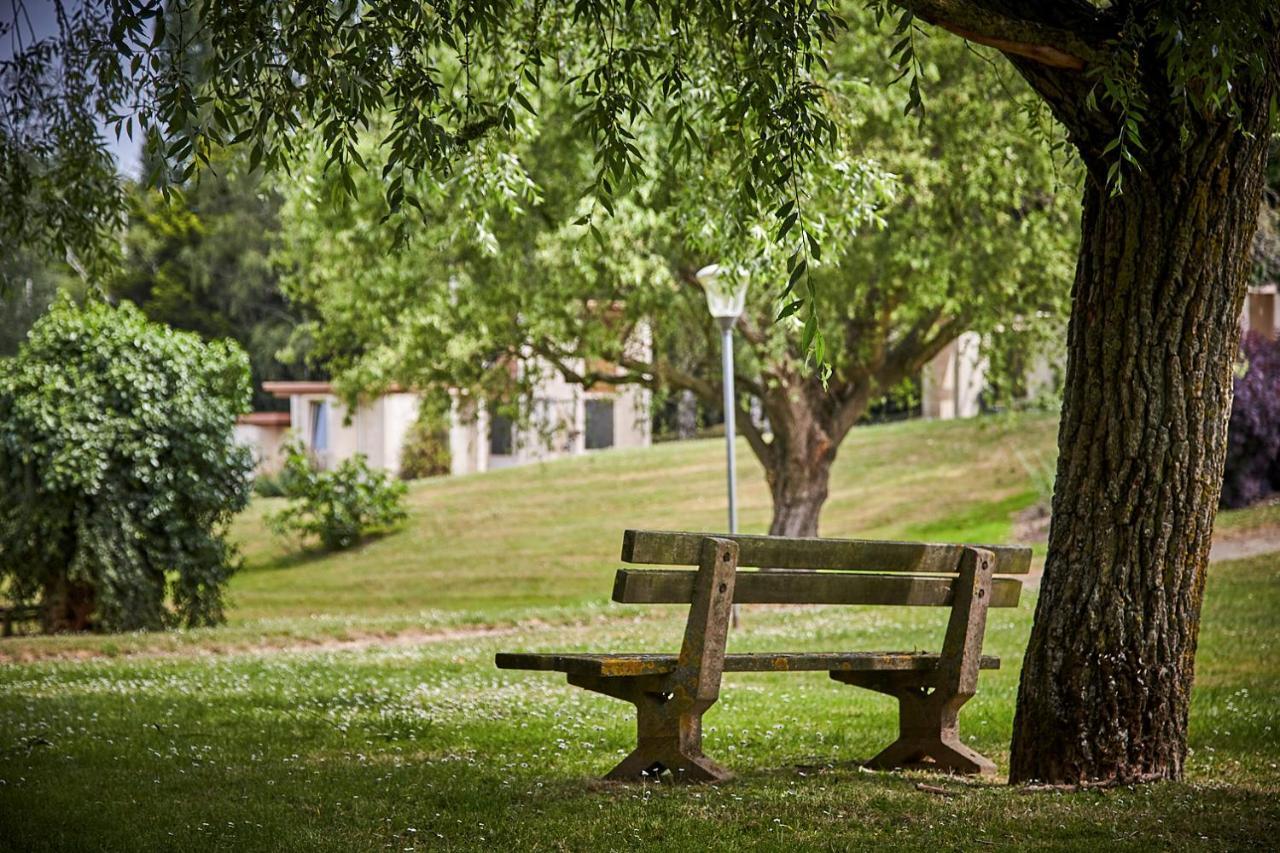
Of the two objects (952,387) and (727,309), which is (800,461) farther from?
(952,387)

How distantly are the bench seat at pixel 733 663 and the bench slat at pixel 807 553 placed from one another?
0.41 meters

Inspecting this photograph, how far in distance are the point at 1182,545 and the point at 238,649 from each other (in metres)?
10.9

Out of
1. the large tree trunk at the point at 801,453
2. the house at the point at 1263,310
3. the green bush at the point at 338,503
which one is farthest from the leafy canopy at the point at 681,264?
the house at the point at 1263,310

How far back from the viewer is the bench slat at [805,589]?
5.79 metres

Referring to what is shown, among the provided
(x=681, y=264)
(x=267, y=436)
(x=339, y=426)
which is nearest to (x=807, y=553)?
(x=681, y=264)

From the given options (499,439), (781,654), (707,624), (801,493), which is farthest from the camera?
(499,439)

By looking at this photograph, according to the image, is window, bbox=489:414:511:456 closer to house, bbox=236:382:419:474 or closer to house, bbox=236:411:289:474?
house, bbox=236:382:419:474

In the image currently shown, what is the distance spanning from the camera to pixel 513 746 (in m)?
7.77

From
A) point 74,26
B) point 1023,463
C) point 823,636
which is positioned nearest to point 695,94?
point 74,26

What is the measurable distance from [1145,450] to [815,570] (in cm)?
158

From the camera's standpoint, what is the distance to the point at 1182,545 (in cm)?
624

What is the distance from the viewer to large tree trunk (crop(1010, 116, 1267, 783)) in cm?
615

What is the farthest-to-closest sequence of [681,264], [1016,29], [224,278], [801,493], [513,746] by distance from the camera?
[224,278]
[801,493]
[681,264]
[513,746]
[1016,29]

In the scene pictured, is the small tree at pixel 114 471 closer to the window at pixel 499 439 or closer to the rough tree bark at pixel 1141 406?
the rough tree bark at pixel 1141 406
